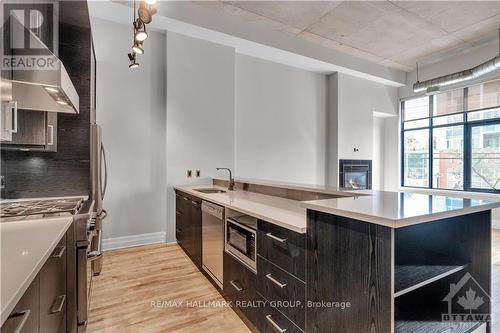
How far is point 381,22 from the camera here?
4398mm

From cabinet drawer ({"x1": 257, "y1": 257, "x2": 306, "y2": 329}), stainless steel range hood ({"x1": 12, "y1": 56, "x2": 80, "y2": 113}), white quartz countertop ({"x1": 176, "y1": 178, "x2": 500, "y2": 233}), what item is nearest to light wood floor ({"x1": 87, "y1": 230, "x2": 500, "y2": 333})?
cabinet drawer ({"x1": 257, "y1": 257, "x2": 306, "y2": 329})

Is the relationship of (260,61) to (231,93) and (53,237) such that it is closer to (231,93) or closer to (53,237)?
(231,93)

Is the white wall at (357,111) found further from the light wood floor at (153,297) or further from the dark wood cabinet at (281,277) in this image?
the dark wood cabinet at (281,277)

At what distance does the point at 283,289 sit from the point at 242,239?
530 mm

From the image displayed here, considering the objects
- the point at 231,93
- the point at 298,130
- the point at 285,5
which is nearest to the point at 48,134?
the point at 231,93

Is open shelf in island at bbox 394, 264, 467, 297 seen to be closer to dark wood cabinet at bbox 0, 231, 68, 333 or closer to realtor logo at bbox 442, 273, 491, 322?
realtor logo at bbox 442, 273, 491, 322

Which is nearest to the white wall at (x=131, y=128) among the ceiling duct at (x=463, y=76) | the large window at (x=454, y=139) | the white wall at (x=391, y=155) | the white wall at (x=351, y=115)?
the white wall at (x=351, y=115)

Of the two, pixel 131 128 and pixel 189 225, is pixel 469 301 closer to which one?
Answer: pixel 189 225

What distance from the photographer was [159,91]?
419 centimetres

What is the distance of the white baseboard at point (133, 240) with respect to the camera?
148 inches

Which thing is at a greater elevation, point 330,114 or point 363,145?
point 330,114

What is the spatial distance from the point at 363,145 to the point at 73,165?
5.91 metres

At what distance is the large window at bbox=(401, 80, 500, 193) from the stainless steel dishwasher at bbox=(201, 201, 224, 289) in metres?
5.90

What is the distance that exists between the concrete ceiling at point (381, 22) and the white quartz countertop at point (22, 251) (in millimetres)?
3610
